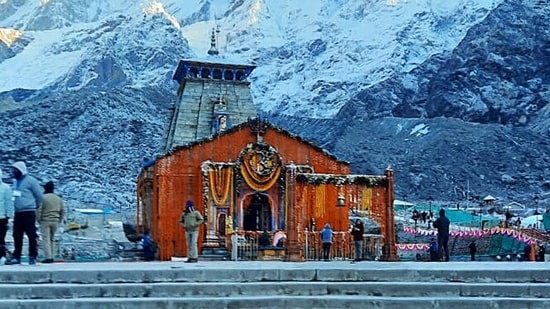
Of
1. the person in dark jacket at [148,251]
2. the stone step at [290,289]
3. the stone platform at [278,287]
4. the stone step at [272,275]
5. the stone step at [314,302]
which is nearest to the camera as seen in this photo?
the stone step at [314,302]

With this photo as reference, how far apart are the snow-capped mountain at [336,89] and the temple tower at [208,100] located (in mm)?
22263

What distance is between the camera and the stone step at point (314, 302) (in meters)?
9.42

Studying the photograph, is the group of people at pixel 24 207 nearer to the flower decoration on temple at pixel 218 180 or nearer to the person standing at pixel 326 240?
the person standing at pixel 326 240

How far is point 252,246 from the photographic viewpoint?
2431 centimetres

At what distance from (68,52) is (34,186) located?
597 ft

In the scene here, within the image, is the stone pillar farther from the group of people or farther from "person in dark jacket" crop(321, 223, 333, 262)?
"person in dark jacket" crop(321, 223, 333, 262)

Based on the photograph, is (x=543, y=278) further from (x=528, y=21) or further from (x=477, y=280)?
(x=528, y=21)

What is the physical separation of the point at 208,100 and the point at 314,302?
2646cm

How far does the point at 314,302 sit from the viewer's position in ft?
31.7

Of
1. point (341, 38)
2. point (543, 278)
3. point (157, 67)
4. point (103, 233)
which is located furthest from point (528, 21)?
point (543, 278)

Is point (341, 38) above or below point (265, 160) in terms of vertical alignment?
above

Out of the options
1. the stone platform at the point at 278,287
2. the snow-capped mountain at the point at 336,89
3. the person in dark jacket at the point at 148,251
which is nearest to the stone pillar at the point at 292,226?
the stone platform at the point at 278,287

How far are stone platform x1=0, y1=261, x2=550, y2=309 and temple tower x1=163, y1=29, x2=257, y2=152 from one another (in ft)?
74.3

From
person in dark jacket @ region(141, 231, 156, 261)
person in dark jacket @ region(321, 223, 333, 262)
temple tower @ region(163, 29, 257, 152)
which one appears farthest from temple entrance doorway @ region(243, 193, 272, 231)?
person in dark jacket @ region(321, 223, 333, 262)
